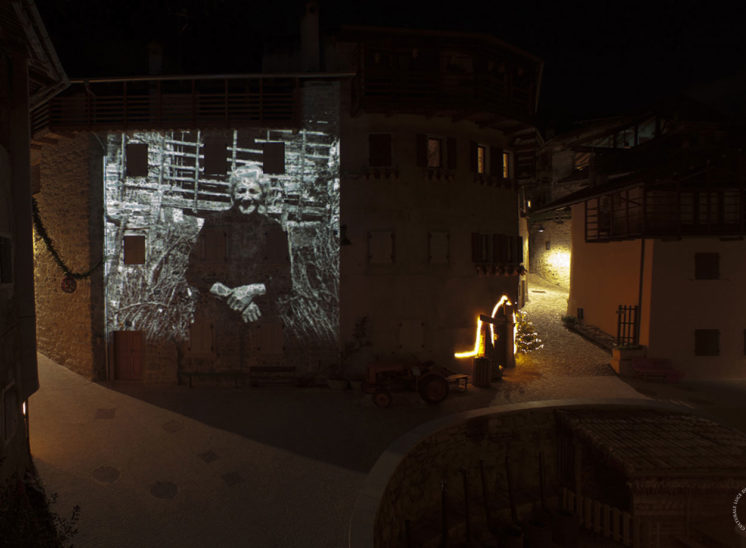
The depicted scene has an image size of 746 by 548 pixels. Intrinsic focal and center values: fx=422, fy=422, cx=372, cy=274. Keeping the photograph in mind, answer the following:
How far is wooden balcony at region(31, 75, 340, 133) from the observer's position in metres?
16.9

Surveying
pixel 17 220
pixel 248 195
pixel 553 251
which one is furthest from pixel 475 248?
pixel 553 251

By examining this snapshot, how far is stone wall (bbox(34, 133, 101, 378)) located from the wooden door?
91cm

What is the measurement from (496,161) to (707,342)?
12588 millimetres

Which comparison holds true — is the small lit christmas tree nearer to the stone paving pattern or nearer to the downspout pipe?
the stone paving pattern

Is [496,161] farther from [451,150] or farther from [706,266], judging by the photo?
[706,266]

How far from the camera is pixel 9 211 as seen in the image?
29.9 feet

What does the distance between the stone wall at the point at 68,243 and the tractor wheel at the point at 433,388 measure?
13428 mm

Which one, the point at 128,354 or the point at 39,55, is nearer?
the point at 39,55

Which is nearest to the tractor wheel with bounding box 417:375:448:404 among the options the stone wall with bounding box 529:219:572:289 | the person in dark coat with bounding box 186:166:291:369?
the person in dark coat with bounding box 186:166:291:369

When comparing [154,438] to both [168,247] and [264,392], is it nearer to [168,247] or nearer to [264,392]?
[264,392]

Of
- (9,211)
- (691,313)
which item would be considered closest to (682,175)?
(691,313)

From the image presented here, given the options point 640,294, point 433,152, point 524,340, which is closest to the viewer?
point 433,152

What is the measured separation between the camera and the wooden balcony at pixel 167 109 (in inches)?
666

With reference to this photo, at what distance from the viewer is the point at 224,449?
11.7 m
